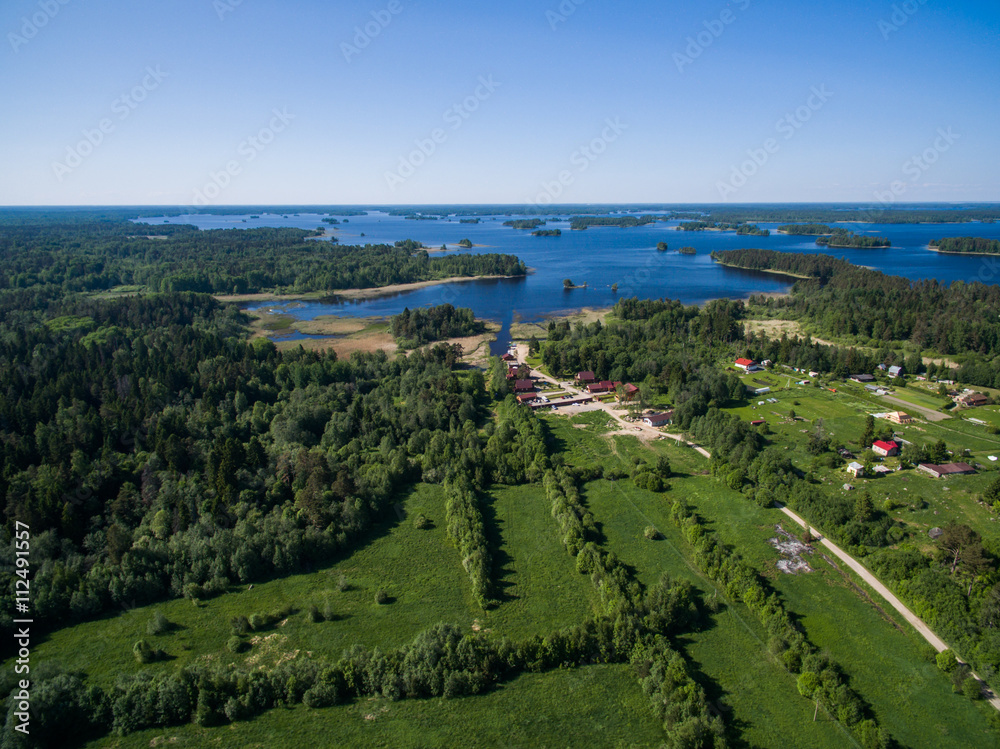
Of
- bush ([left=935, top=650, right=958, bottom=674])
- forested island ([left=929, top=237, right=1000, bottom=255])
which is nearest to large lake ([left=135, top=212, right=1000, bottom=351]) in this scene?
forested island ([left=929, top=237, right=1000, bottom=255])

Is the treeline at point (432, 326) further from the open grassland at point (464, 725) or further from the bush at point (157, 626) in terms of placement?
the open grassland at point (464, 725)

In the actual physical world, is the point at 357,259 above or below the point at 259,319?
above

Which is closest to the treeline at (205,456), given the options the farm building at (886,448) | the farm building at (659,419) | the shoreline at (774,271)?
the farm building at (659,419)

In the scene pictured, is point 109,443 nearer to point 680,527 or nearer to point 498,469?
point 498,469

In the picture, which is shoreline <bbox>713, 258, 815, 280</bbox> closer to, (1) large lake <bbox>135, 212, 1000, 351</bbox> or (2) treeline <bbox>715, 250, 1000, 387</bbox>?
(1) large lake <bbox>135, 212, 1000, 351</bbox>

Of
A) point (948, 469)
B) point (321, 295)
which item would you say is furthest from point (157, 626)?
point (321, 295)

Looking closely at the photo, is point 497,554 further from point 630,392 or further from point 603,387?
point 603,387

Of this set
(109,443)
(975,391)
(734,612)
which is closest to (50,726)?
(109,443)
